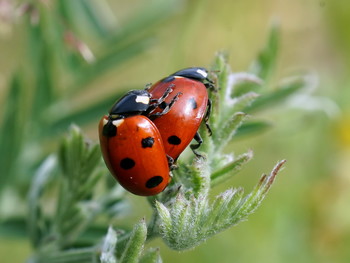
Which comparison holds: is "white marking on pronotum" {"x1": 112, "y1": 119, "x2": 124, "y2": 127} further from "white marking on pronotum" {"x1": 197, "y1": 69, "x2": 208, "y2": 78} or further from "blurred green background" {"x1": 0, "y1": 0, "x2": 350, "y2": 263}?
"blurred green background" {"x1": 0, "y1": 0, "x2": 350, "y2": 263}

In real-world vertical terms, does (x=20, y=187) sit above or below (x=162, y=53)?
above

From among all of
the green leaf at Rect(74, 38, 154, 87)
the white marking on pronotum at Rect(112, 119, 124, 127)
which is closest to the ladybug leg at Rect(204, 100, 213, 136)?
the white marking on pronotum at Rect(112, 119, 124, 127)

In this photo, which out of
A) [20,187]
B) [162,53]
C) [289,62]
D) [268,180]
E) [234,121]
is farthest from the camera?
[289,62]

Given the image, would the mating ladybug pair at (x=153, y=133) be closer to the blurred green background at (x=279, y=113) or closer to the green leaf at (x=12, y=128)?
the green leaf at (x=12, y=128)

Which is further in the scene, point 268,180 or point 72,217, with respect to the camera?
point 72,217

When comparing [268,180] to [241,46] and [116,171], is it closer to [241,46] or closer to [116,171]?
[116,171]

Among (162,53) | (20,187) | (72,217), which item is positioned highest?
(72,217)

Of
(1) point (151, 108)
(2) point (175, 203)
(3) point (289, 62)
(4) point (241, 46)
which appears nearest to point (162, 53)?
(4) point (241, 46)

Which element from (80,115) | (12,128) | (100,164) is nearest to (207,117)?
(100,164)

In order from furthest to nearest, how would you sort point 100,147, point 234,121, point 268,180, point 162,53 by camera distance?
1. point 162,53
2. point 100,147
3. point 234,121
4. point 268,180
